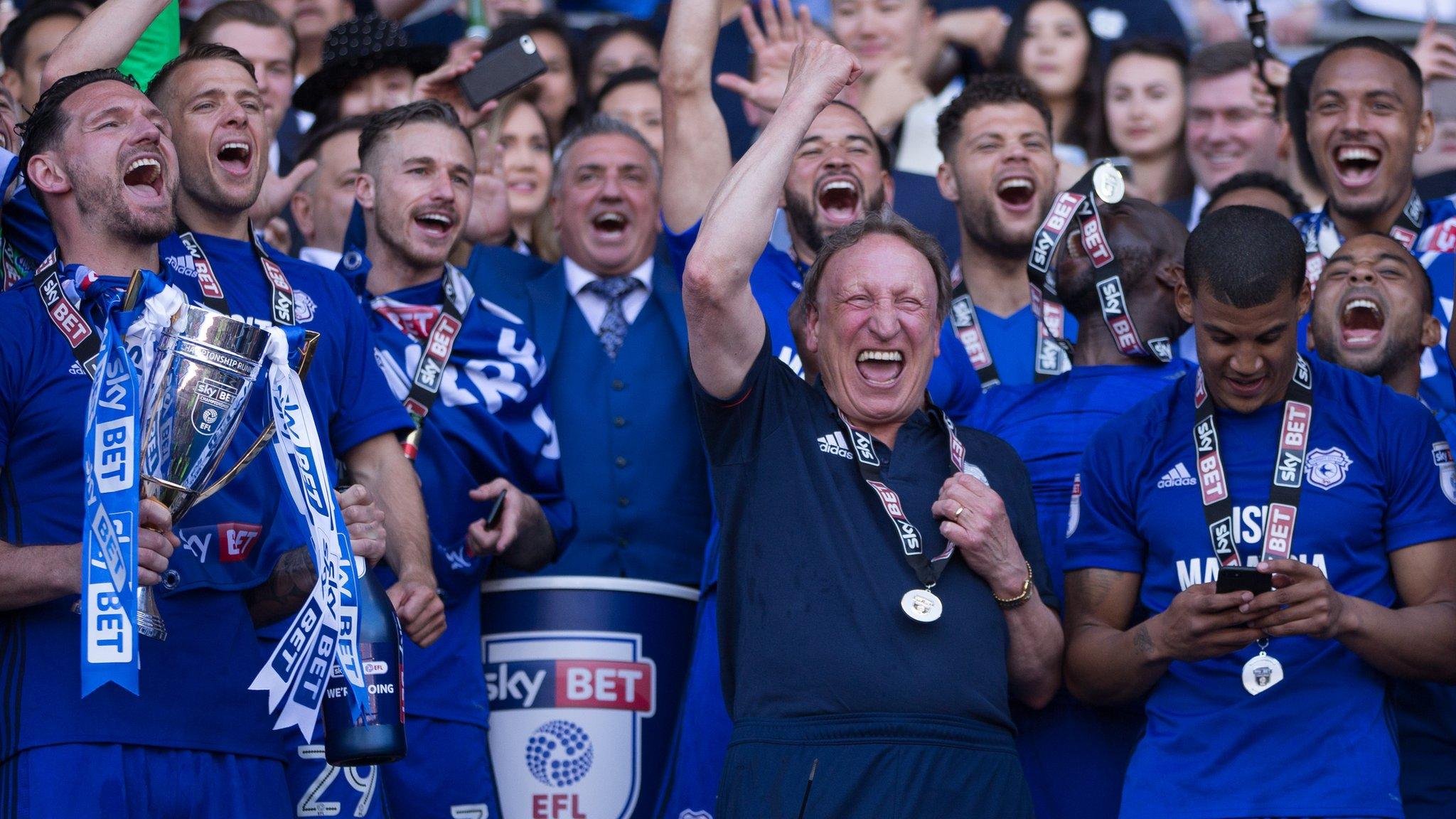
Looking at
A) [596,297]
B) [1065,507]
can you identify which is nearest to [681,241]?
[596,297]

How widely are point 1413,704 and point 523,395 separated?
289 centimetres

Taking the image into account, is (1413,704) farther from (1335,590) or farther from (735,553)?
(735,553)

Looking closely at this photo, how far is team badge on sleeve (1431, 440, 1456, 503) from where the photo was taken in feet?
15.6

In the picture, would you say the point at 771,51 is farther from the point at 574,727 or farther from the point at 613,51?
the point at 574,727

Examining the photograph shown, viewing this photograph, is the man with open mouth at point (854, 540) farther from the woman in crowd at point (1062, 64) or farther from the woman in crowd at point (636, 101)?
the woman in crowd at point (1062, 64)

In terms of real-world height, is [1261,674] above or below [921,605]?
below

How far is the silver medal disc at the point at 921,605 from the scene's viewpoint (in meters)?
4.33

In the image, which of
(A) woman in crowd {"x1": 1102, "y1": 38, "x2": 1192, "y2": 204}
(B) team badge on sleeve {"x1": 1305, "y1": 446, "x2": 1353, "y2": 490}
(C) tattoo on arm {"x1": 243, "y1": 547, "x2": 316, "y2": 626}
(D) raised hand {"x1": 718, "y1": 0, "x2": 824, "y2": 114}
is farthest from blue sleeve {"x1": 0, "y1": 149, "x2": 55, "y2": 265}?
(A) woman in crowd {"x1": 1102, "y1": 38, "x2": 1192, "y2": 204}

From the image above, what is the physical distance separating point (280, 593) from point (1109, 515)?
7.21ft

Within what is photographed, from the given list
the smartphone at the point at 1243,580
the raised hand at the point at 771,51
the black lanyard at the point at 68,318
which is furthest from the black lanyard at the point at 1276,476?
the black lanyard at the point at 68,318

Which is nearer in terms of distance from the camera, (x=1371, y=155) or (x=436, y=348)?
(x=436, y=348)

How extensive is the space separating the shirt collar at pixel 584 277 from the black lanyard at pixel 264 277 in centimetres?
167

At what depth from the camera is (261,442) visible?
4.33 meters

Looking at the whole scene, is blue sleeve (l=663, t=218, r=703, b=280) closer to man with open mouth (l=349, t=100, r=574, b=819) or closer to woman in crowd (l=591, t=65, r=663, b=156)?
man with open mouth (l=349, t=100, r=574, b=819)
